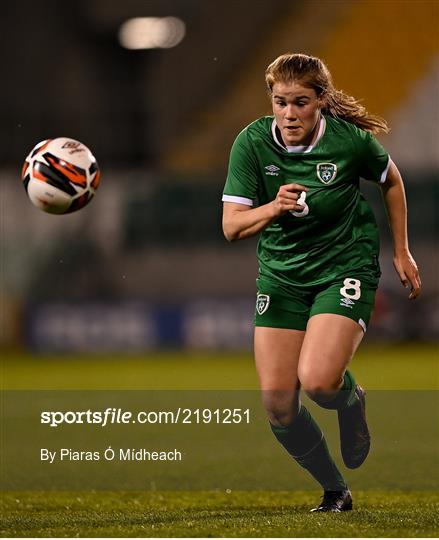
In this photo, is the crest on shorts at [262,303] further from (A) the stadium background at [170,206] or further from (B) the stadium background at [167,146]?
(B) the stadium background at [167,146]

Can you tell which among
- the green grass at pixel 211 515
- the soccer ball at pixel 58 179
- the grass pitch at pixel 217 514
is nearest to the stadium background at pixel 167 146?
the grass pitch at pixel 217 514

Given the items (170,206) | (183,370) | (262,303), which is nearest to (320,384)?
(262,303)

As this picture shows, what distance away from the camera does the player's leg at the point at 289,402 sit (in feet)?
16.0

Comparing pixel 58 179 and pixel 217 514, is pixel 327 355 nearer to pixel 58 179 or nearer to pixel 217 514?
pixel 217 514

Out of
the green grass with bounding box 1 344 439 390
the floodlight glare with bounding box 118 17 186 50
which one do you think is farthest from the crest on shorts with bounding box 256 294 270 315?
the floodlight glare with bounding box 118 17 186 50

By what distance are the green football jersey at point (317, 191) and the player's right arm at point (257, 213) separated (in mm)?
97

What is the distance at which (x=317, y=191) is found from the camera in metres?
4.86

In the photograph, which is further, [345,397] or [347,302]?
[345,397]

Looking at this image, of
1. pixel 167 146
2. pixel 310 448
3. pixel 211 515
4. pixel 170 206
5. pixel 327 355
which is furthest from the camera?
pixel 167 146

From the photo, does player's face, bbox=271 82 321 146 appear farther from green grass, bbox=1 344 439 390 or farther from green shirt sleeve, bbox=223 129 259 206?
green grass, bbox=1 344 439 390

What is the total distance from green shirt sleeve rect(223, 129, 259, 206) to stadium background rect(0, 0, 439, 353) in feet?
39.3

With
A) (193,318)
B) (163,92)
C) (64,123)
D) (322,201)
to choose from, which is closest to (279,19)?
(163,92)

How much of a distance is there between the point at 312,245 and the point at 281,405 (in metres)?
0.72

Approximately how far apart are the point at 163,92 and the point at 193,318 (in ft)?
22.9
